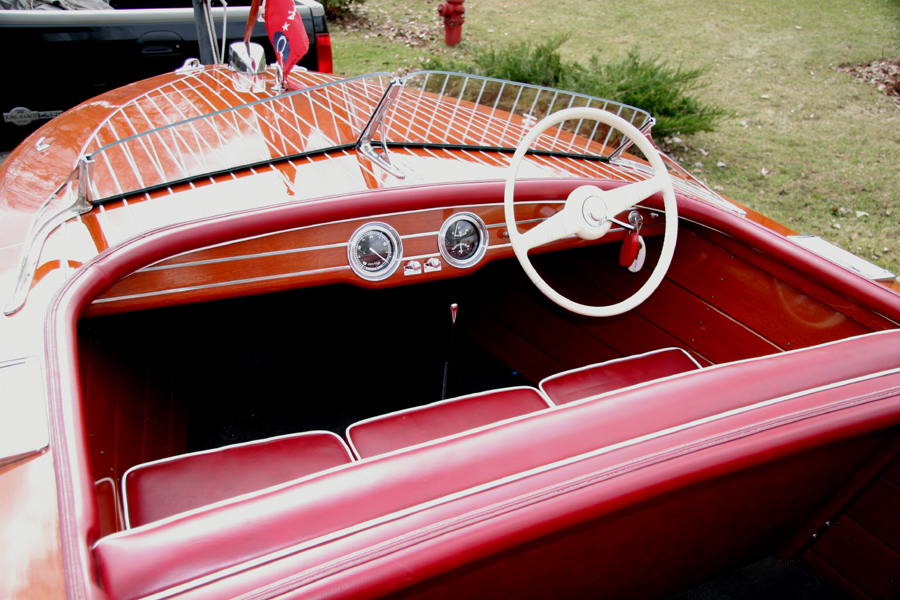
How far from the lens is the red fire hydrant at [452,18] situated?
6473 mm

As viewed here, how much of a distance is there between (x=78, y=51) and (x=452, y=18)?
173 inches

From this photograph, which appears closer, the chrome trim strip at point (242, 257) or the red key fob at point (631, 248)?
the chrome trim strip at point (242, 257)

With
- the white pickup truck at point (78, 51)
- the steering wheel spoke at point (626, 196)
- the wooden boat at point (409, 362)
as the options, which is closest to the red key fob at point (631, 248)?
the wooden boat at point (409, 362)

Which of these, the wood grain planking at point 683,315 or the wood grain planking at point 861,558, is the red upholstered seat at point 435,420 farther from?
the wood grain planking at point 861,558

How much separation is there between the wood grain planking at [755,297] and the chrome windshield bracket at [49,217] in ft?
5.89

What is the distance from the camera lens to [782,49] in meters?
6.98

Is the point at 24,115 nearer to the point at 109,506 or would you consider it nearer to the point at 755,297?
the point at 109,506

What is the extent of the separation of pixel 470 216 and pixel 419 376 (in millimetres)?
1159

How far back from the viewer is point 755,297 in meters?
1.86

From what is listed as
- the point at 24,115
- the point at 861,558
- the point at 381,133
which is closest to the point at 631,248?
the point at 381,133

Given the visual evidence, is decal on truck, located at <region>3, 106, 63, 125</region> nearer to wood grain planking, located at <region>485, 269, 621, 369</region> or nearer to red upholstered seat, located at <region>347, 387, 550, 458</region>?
wood grain planking, located at <region>485, 269, 621, 369</region>

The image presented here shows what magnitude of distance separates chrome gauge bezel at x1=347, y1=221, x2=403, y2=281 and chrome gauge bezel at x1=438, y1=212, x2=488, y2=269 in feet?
0.43

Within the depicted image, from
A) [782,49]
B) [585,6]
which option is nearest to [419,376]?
[782,49]

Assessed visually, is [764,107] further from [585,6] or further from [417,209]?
[417,209]
